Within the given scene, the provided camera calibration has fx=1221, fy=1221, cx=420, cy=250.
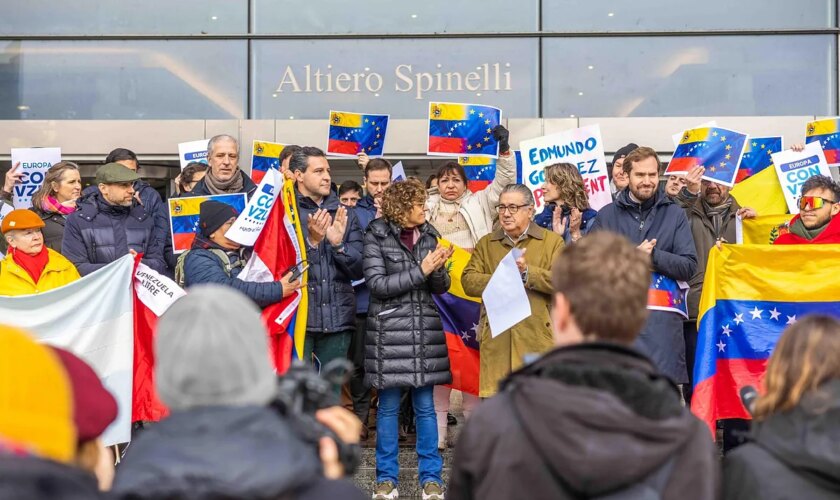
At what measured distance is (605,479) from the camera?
3.04 meters

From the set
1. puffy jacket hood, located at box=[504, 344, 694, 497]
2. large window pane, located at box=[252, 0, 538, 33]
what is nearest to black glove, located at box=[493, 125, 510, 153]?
large window pane, located at box=[252, 0, 538, 33]

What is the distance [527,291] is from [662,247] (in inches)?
36.7

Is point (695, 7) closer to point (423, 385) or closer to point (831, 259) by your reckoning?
point (831, 259)

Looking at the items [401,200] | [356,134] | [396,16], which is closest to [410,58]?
[396,16]

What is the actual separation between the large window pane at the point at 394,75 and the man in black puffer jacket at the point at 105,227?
4.70m

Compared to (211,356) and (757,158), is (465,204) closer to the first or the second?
(757,158)

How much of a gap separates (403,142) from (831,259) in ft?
19.6

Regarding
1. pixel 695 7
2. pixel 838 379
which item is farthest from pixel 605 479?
pixel 695 7

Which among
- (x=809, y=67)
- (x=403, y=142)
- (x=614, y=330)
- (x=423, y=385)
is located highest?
(x=809, y=67)

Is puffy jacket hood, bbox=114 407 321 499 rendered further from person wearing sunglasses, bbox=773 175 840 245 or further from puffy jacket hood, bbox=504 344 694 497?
person wearing sunglasses, bbox=773 175 840 245

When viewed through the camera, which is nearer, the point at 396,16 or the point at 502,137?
the point at 502,137

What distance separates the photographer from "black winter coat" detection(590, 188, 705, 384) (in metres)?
7.71

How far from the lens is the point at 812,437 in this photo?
354 cm

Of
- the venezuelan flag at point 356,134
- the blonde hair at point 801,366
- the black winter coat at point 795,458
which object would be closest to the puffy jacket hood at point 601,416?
the black winter coat at point 795,458
